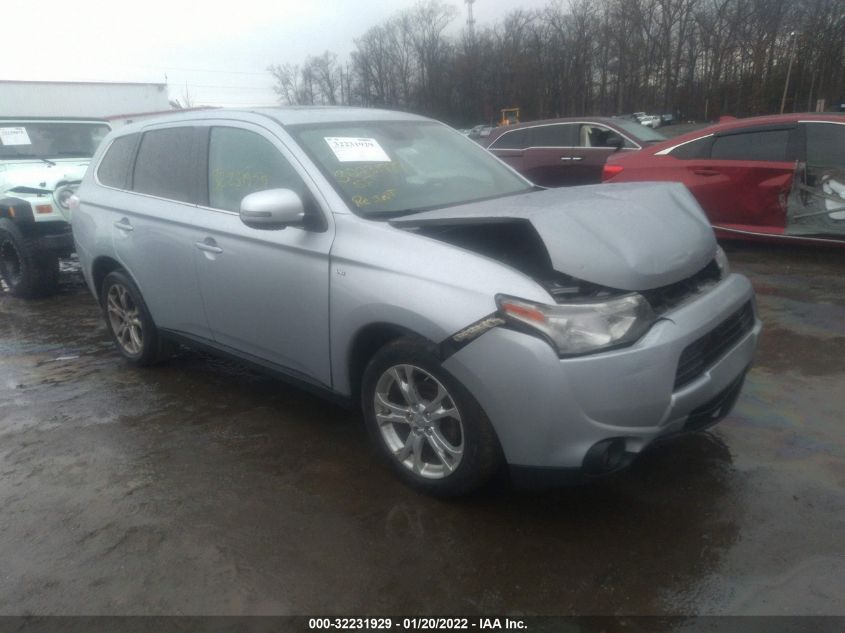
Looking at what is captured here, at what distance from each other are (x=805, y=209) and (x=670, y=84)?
49924 millimetres

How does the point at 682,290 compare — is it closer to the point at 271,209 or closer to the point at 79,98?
the point at 271,209

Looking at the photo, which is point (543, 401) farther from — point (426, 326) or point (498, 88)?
point (498, 88)

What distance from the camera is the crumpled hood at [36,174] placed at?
24.1ft

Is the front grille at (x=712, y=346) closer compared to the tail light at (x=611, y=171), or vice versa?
the front grille at (x=712, y=346)

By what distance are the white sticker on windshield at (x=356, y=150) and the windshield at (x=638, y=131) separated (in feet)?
23.1

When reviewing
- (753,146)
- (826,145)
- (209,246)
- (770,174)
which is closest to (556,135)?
(753,146)

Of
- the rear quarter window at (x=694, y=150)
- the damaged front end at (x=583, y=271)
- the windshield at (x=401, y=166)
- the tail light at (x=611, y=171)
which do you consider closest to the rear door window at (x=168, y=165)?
the windshield at (x=401, y=166)

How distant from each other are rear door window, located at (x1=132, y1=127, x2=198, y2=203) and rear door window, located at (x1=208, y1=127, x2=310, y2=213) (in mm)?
199

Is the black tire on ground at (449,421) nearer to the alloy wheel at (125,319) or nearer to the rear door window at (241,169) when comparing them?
the rear door window at (241,169)

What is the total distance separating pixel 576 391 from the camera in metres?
2.39

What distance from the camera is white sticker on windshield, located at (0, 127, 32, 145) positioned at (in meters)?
7.78

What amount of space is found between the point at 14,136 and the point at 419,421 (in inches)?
285

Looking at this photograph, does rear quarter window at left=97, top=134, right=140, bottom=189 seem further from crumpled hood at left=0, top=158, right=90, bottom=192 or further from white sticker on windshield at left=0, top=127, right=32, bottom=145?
white sticker on windshield at left=0, top=127, right=32, bottom=145

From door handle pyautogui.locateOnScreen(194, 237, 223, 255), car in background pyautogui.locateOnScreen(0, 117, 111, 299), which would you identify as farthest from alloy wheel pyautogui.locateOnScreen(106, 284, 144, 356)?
car in background pyautogui.locateOnScreen(0, 117, 111, 299)
